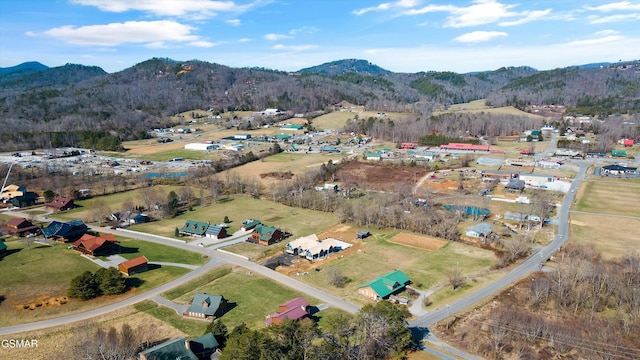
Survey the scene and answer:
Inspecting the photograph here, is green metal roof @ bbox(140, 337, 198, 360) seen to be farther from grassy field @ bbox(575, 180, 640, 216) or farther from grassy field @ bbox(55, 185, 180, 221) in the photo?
grassy field @ bbox(575, 180, 640, 216)

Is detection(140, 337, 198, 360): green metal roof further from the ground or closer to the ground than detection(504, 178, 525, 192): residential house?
further from the ground

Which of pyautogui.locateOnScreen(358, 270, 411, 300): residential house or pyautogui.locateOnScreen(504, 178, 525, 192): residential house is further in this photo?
pyautogui.locateOnScreen(504, 178, 525, 192): residential house

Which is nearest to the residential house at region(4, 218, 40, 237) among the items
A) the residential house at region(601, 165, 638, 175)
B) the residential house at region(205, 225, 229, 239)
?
the residential house at region(205, 225, 229, 239)

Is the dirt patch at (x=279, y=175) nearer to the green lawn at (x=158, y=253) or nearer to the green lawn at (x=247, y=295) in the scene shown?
the green lawn at (x=158, y=253)

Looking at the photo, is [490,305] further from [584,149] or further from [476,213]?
[584,149]

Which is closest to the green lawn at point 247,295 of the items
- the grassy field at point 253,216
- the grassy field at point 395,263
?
the grassy field at point 395,263

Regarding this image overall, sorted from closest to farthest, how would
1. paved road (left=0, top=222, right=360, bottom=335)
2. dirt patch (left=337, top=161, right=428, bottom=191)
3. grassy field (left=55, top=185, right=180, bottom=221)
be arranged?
1. paved road (left=0, top=222, right=360, bottom=335)
2. grassy field (left=55, top=185, right=180, bottom=221)
3. dirt patch (left=337, top=161, right=428, bottom=191)

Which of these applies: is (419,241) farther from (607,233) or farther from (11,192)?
(11,192)

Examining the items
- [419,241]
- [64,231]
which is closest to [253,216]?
[64,231]
